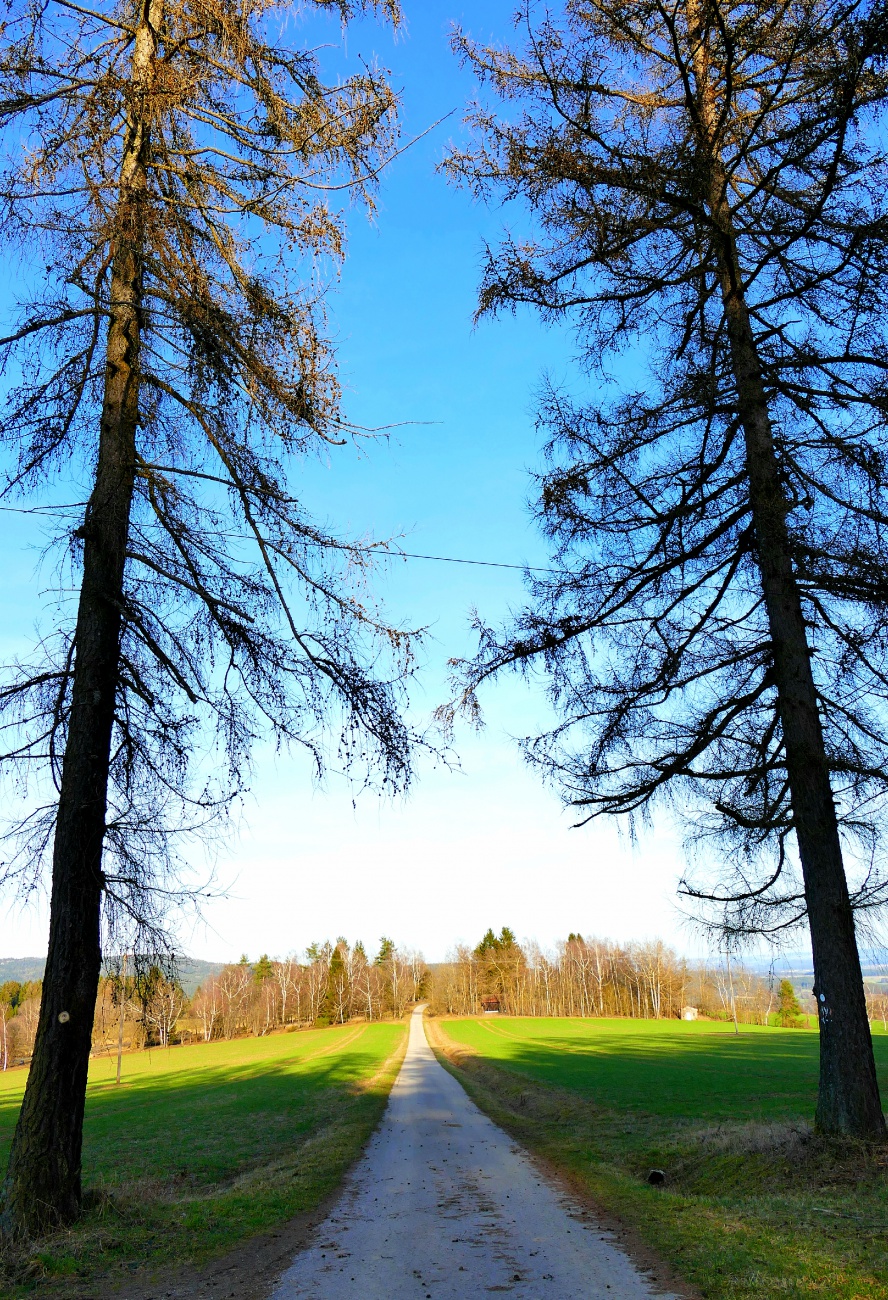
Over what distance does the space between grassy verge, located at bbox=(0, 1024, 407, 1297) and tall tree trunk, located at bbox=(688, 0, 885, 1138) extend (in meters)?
5.36

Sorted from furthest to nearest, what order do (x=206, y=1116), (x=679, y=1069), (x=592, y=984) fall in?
(x=592, y=984), (x=679, y=1069), (x=206, y=1116)

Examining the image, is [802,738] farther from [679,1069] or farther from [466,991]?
[466,991]

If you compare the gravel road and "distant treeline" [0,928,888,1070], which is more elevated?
the gravel road

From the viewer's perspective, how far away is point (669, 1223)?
6531 mm

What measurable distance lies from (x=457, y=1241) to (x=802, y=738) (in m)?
5.45

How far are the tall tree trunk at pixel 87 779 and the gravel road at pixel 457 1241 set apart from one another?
80.9 inches

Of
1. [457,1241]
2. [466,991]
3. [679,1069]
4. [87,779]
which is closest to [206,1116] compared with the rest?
[679,1069]

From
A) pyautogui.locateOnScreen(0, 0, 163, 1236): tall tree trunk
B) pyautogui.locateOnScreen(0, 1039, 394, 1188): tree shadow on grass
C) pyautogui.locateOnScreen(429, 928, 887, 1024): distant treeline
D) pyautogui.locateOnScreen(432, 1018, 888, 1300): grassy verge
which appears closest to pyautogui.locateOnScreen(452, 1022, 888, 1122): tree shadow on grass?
pyautogui.locateOnScreen(432, 1018, 888, 1300): grassy verge

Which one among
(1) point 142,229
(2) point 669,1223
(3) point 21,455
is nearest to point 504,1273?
(2) point 669,1223

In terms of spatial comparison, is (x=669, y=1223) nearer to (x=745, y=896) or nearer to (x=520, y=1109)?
(x=745, y=896)

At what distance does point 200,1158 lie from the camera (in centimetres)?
1528

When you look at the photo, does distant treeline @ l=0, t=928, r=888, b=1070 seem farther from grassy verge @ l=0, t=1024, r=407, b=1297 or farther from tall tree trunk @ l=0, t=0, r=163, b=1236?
tall tree trunk @ l=0, t=0, r=163, b=1236

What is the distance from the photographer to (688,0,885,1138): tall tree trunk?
7.29 m

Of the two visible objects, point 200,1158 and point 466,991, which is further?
point 466,991
